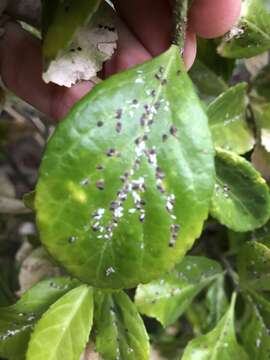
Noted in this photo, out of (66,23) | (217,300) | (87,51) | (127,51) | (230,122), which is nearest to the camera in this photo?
(66,23)

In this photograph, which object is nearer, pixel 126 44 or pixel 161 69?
pixel 161 69

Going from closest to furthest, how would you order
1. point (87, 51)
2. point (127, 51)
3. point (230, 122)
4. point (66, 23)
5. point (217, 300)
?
point (66, 23)
point (87, 51)
point (127, 51)
point (230, 122)
point (217, 300)

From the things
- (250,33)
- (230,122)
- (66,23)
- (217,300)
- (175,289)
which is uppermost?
(66,23)

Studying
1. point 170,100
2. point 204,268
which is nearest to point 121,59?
point 170,100

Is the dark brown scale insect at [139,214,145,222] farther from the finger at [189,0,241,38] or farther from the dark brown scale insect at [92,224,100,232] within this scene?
the finger at [189,0,241,38]

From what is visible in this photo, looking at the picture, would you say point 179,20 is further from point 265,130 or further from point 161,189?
point 265,130

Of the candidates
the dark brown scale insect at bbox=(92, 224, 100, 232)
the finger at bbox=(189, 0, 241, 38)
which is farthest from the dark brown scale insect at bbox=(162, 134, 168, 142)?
the finger at bbox=(189, 0, 241, 38)

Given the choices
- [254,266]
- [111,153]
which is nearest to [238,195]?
[254,266]
